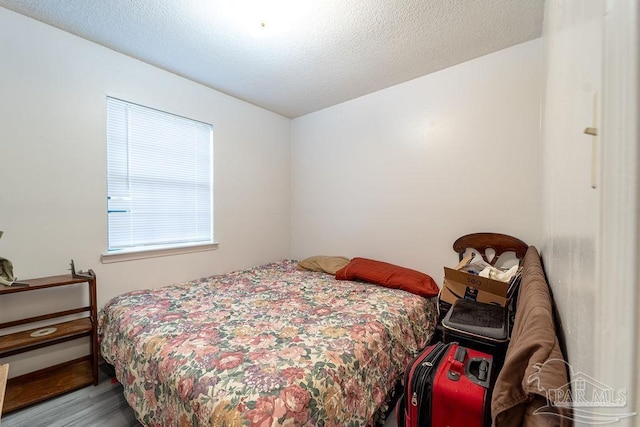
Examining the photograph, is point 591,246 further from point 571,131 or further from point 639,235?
point 571,131

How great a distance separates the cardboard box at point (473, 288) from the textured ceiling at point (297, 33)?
172cm

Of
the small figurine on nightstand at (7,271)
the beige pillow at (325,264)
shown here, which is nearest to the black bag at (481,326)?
the beige pillow at (325,264)

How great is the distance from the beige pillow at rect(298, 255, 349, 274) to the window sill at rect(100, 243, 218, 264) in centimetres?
104

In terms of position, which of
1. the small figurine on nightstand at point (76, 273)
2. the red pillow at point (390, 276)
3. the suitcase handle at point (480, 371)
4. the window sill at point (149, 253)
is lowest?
the suitcase handle at point (480, 371)

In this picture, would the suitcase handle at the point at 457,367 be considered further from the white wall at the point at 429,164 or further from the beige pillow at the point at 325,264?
the beige pillow at the point at 325,264

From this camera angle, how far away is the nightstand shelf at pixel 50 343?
5.26 feet

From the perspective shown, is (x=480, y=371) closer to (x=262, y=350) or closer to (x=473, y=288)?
(x=473, y=288)

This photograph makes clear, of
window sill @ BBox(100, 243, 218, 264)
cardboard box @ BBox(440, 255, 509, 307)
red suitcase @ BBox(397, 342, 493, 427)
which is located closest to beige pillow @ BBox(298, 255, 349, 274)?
window sill @ BBox(100, 243, 218, 264)

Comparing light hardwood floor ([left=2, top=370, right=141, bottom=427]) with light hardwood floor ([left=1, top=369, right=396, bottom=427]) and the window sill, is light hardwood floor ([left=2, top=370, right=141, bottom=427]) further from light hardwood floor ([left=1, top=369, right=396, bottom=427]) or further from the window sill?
the window sill

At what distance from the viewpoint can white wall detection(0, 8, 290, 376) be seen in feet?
5.63

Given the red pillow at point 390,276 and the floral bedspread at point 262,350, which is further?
the red pillow at point 390,276

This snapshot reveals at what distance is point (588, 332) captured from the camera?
1.32 ft

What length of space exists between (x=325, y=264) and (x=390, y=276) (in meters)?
0.80

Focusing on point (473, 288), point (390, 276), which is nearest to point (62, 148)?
point (390, 276)
